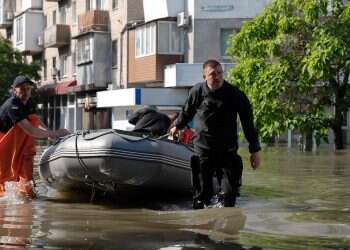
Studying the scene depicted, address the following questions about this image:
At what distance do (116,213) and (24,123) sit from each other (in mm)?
1830

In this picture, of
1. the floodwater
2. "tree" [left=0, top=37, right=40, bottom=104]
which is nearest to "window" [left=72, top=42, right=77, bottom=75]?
"tree" [left=0, top=37, right=40, bottom=104]

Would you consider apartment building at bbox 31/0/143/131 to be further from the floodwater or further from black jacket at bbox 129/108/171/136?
the floodwater

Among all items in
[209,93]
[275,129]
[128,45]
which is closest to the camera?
[209,93]

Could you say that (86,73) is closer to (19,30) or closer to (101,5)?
(101,5)

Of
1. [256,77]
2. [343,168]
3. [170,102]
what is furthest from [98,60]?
[343,168]

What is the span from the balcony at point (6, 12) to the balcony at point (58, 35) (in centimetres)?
1258

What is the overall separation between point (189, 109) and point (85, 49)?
117 feet

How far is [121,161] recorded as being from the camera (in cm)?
920

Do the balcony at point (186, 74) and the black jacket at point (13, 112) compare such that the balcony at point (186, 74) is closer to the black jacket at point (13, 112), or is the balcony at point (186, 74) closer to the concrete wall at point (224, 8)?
the concrete wall at point (224, 8)

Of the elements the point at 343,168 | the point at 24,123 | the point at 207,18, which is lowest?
the point at 343,168

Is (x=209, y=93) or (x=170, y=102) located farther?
(x=170, y=102)

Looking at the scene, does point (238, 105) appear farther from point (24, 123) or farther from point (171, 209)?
point (24, 123)

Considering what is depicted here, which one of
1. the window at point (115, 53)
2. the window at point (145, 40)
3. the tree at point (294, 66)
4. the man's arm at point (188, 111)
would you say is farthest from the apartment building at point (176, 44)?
the man's arm at point (188, 111)

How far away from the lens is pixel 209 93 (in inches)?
329
